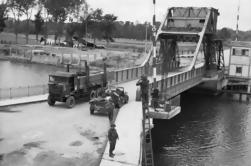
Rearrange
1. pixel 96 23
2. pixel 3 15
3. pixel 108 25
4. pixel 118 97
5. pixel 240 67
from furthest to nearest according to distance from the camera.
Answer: pixel 96 23
pixel 3 15
pixel 108 25
pixel 240 67
pixel 118 97

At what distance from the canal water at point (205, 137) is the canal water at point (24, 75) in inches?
904

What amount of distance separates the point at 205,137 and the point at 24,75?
40.7 metres

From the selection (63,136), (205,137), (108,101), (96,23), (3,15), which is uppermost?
(3,15)

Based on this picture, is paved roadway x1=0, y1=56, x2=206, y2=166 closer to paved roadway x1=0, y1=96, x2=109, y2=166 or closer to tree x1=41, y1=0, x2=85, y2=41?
paved roadway x1=0, y1=96, x2=109, y2=166

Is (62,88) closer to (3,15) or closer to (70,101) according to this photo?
(70,101)

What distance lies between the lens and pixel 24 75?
6450 centimetres

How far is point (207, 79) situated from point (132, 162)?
120 ft

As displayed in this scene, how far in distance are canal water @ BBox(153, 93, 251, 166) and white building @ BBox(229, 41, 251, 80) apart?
332 inches

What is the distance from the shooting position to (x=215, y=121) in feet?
126

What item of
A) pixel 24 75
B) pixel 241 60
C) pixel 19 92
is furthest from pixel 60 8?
pixel 19 92

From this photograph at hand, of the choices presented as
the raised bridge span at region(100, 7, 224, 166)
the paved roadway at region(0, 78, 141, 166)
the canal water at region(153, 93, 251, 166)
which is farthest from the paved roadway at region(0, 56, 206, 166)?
the canal water at region(153, 93, 251, 166)

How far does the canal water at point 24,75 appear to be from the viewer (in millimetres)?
54062

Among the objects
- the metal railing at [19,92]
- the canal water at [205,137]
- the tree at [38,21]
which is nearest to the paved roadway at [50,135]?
the metal railing at [19,92]

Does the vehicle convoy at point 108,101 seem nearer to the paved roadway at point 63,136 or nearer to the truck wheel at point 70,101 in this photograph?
the paved roadway at point 63,136
